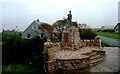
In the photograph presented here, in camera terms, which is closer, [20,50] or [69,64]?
[69,64]

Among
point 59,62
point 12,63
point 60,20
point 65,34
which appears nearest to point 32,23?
point 60,20

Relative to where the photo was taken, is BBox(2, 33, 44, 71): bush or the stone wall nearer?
the stone wall

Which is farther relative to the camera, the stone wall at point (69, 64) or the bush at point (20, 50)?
the bush at point (20, 50)

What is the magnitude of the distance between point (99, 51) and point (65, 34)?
219cm

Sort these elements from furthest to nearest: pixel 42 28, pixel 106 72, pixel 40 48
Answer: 1. pixel 42 28
2. pixel 40 48
3. pixel 106 72

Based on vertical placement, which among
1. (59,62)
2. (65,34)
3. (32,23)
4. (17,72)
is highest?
(32,23)

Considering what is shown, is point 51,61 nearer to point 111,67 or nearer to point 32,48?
point 111,67

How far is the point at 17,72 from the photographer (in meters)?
11.8

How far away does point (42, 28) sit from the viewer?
926 inches

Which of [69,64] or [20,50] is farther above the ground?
[20,50]

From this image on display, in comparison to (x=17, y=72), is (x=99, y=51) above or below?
above

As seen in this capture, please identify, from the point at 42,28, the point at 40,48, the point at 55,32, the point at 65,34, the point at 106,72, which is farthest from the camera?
the point at 42,28

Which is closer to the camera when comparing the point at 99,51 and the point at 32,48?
the point at 99,51

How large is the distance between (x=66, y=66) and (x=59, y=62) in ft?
1.09
